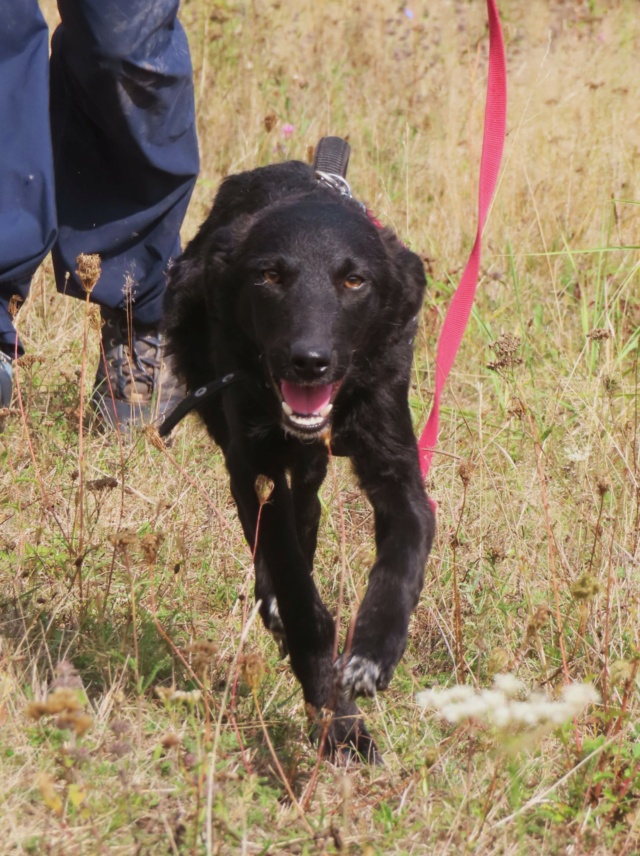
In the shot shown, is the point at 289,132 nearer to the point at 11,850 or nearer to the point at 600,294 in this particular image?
the point at 600,294

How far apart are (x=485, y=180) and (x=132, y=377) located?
157 centimetres

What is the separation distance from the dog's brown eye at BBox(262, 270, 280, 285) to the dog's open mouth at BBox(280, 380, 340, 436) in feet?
0.85

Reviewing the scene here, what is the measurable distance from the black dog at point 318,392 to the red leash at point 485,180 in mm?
202

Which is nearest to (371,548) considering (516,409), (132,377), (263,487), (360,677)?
(516,409)

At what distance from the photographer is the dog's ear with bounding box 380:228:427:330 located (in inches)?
117

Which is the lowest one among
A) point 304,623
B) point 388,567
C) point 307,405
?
point 304,623

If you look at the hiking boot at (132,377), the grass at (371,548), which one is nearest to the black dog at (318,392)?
the grass at (371,548)

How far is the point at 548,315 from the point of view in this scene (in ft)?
16.1

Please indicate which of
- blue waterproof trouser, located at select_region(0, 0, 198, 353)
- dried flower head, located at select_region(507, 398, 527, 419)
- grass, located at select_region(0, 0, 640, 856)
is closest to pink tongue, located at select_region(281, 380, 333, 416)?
grass, located at select_region(0, 0, 640, 856)

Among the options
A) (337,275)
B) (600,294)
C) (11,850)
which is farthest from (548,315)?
(11,850)

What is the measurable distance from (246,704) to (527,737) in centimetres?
119

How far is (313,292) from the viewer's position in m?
2.71

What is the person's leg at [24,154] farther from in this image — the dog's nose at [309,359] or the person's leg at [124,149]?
the dog's nose at [309,359]

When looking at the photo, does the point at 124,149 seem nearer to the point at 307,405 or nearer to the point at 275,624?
the point at 307,405
